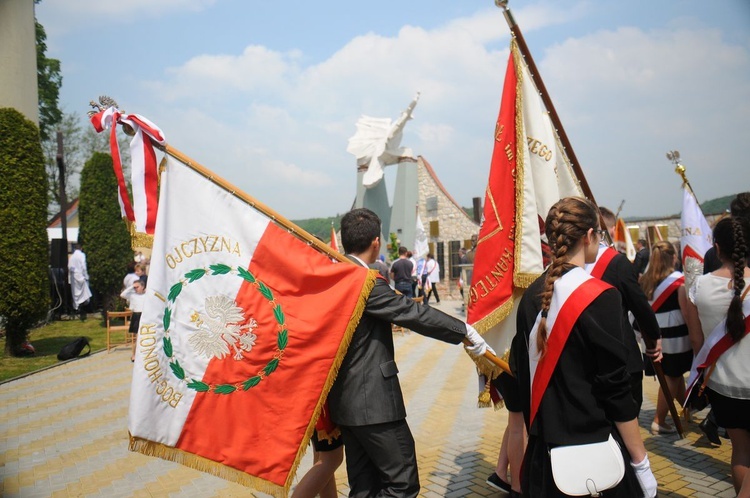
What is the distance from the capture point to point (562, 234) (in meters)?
2.42

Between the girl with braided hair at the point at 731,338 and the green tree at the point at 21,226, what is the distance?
10.9 meters

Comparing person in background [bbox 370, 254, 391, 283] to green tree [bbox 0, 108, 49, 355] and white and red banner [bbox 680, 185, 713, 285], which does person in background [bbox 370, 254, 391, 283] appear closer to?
white and red banner [bbox 680, 185, 713, 285]

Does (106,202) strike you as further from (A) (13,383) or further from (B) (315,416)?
(B) (315,416)

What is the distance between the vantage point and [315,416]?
294 centimetres

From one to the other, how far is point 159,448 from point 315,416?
34.6 inches

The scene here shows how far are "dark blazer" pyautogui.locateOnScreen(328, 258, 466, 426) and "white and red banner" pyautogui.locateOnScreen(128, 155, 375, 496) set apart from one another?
0.09 meters

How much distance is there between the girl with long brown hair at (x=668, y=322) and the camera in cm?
534

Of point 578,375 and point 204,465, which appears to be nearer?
point 578,375

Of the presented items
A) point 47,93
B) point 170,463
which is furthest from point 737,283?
point 47,93

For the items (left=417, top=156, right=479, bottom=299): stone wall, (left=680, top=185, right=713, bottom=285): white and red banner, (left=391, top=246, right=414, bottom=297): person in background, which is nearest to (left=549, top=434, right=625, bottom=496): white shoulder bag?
(left=680, top=185, right=713, bottom=285): white and red banner

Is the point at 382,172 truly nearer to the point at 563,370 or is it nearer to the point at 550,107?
the point at 550,107

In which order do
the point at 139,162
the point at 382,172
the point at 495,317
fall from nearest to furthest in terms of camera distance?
the point at 139,162 → the point at 495,317 → the point at 382,172

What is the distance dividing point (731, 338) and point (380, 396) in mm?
2108

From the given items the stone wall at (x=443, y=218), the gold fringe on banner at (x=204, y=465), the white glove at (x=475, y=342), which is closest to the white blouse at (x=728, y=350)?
the white glove at (x=475, y=342)
